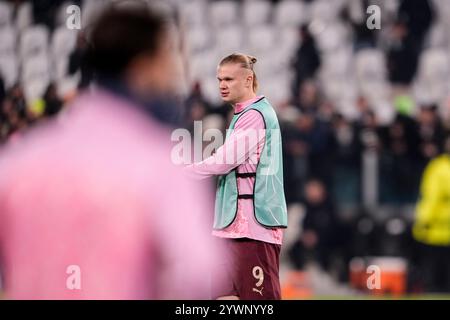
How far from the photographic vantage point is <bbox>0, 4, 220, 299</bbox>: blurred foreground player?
554 centimetres

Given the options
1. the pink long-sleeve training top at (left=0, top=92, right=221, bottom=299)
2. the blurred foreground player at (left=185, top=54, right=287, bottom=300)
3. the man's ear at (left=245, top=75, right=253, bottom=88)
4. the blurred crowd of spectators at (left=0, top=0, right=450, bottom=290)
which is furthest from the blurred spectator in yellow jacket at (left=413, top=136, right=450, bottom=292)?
the man's ear at (left=245, top=75, right=253, bottom=88)

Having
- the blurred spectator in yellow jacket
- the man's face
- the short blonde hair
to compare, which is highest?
the short blonde hair

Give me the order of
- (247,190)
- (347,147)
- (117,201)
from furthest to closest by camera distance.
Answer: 1. (347,147)
2. (117,201)
3. (247,190)

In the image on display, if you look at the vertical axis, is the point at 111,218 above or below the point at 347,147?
below

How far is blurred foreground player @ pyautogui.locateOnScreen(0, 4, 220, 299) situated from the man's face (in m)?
1.50

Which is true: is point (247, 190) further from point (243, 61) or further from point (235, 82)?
point (243, 61)

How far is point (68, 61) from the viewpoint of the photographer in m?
5.99

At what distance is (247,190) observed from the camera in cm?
412

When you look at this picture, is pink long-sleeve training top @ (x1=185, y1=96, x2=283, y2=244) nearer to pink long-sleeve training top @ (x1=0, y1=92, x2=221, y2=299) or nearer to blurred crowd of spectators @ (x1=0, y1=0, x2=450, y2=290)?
pink long-sleeve training top @ (x1=0, y1=92, x2=221, y2=299)

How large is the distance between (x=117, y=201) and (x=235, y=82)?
5.60ft

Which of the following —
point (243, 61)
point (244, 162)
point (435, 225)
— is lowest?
point (435, 225)

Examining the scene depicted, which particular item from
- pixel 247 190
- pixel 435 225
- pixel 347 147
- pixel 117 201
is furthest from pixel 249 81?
pixel 435 225

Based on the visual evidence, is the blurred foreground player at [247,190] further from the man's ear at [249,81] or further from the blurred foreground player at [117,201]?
the blurred foreground player at [117,201]
